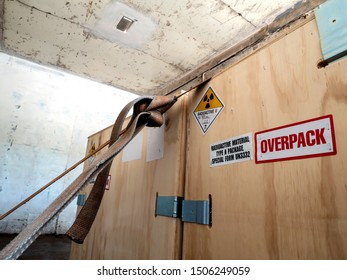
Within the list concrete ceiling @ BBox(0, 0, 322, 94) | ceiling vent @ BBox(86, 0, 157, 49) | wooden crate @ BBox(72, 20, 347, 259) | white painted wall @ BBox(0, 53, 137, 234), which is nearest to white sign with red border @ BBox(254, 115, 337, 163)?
wooden crate @ BBox(72, 20, 347, 259)

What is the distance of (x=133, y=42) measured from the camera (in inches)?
86.4

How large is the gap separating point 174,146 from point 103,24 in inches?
62.6

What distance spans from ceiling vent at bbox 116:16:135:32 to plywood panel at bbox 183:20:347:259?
1443 mm

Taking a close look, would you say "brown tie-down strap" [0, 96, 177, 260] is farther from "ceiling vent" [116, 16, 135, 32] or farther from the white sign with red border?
"ceiling vent" [116, 16, 135, 32]

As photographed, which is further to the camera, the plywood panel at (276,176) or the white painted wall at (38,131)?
the white painted wall at (38,131)

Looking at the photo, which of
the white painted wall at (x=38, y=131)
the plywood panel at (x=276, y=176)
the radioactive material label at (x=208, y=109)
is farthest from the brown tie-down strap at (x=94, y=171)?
the white painted wall at (x=38, y=131)

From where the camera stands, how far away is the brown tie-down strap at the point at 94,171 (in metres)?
0.49

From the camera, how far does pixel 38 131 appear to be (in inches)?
129

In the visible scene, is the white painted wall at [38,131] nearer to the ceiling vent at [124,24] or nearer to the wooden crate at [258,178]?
the ceiling vent at [124,24]

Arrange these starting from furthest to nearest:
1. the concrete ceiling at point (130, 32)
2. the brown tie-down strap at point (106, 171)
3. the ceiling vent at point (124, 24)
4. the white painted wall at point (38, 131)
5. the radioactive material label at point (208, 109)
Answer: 1. the white painted wall at point (38, 131)
2. the ceiling vent at point (124, 24)
3. the concrete ceiling at point (130, 32)
4. the radioactive material label at point (208, 109)
5. the brown tie-down strap at point (106, 171)

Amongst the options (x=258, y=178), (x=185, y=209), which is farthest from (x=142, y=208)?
(x=258, y=178)

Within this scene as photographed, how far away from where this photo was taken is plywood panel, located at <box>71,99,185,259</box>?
0.90m

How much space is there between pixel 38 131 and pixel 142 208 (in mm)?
2936

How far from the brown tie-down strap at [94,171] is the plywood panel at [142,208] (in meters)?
0.14
